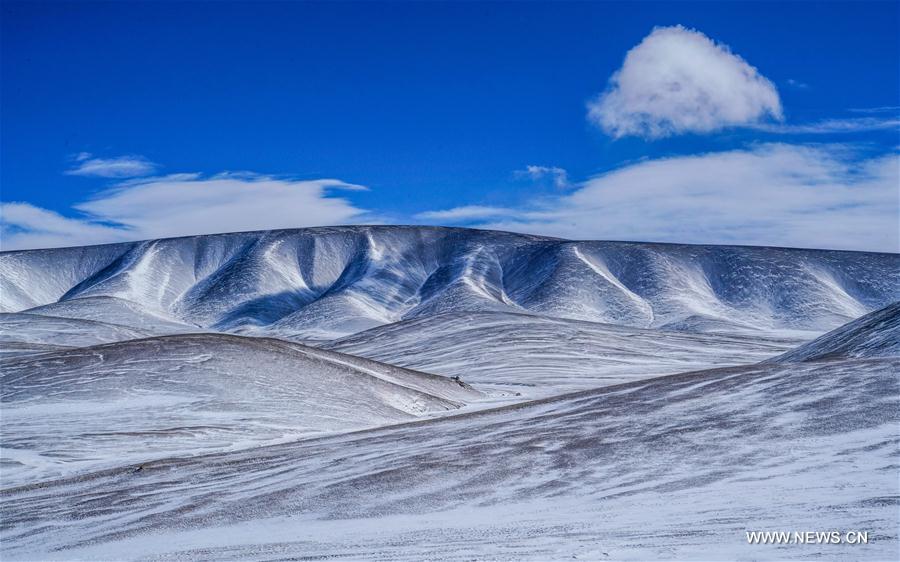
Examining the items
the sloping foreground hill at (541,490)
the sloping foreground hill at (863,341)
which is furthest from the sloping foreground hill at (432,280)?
the sloping foreground hill at (541,490)

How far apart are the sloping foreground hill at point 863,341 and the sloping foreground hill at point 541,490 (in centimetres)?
651

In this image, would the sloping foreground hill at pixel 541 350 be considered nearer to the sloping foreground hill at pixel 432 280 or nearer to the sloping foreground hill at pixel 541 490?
the sloping foreground hill at pixel 541 490

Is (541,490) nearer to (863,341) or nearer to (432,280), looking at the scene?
(863,341)

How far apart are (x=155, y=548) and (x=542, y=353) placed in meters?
47.0

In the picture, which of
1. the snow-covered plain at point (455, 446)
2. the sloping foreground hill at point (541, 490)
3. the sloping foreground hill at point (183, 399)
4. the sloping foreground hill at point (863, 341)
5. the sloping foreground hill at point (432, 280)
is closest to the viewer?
the sloping foreground hill at point (541, 490)

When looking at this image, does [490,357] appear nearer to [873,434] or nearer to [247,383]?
[247,383]

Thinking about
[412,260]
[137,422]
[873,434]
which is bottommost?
[137,422]

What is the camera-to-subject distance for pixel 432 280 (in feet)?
416

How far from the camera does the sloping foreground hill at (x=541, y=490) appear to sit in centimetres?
1064

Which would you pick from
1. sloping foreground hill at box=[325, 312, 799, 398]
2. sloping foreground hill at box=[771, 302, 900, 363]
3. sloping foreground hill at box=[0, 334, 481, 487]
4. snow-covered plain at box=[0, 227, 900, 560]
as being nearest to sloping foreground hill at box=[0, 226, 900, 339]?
sloping foreground hill at box=[325, 312, 799, 398]

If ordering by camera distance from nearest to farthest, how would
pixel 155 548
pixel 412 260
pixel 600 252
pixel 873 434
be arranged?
→ pixel 155 548 < pixel 873 434 < pixel 600 252 < pixel 412 260

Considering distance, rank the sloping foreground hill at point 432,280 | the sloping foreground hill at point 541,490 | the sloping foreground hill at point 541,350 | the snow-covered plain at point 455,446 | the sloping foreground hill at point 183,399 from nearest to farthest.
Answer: the sloping foreground hill at point 541,490 < the snow-covered plain at point 455,446 < the sloping foreground hill at point 183,399 < the sloping foreground hill at point 541,350 < the sloping foreground hill at point 432,280

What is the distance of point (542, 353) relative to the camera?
5825 cm

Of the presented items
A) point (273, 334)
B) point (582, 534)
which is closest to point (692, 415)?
point (582, 534)
